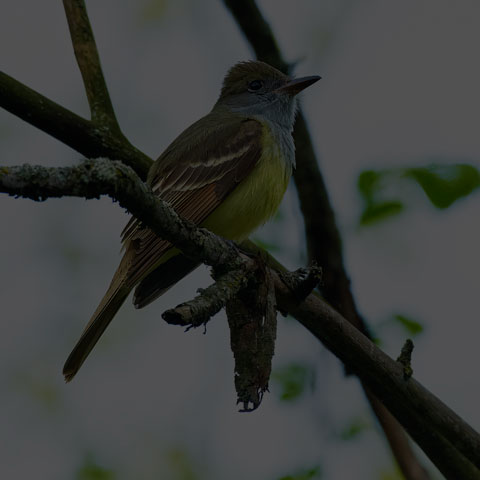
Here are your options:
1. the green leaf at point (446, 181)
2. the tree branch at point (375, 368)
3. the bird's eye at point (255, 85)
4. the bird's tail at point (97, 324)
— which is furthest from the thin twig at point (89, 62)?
the bird's eye at point (255, 85)

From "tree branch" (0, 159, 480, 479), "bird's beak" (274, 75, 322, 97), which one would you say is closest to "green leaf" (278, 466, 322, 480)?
"tree branch" (0, 159, 480, 479)

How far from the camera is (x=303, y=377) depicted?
20.2 feet

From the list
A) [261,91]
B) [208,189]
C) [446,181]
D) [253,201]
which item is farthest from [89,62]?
[261,91]

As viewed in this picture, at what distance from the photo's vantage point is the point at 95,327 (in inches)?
210

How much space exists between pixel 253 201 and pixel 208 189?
0.36 metres

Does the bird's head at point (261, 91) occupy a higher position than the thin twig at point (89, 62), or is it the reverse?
the bird's head at point (261, 91)

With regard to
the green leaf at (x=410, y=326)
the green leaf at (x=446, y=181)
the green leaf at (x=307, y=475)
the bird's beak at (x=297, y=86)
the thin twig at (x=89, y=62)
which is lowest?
the green leaf at (x=307, y=475)

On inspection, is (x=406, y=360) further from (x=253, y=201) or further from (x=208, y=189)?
(x=208, y=189)

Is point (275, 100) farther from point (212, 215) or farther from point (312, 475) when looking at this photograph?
point (312, 475)

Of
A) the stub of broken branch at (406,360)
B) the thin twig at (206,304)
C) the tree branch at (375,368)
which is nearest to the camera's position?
the thin twig at (206,304)

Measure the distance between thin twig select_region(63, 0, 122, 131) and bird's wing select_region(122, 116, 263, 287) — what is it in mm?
900

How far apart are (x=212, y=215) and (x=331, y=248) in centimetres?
95

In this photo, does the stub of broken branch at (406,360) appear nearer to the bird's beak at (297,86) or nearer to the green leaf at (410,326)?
the green leaf at (410,326)

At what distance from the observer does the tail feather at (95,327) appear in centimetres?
523
